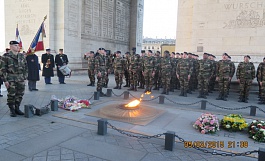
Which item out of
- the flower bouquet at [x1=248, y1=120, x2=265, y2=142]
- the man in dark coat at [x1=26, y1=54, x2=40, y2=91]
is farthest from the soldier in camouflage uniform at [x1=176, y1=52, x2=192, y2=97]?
the man in dark coat at [x1=26, y1=54, x2=40, y2=91]

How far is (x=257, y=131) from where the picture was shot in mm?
4570

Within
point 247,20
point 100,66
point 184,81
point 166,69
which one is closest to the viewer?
point 100,66

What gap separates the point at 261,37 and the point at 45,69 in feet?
37.3

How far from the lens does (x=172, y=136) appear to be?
3865 millimetres

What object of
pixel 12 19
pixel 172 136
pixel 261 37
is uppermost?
pixel 12 19

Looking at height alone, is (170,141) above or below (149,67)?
below

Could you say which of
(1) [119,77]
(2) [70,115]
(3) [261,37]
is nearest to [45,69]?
(1) [119,77]

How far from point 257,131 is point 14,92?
240 inches

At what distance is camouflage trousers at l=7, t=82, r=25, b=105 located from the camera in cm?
563

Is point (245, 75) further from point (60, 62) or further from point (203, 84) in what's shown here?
point (60, 62)

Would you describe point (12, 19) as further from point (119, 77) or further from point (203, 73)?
point (203, 73)

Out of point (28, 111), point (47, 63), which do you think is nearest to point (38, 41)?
point (47, 63)

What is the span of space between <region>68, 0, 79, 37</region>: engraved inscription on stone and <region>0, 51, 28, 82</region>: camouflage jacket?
10.7 m

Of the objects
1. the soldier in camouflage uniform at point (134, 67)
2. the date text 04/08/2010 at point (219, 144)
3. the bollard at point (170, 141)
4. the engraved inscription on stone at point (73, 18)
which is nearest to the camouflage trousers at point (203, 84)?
the soldier in camouflage uniform at point (134, 67)
